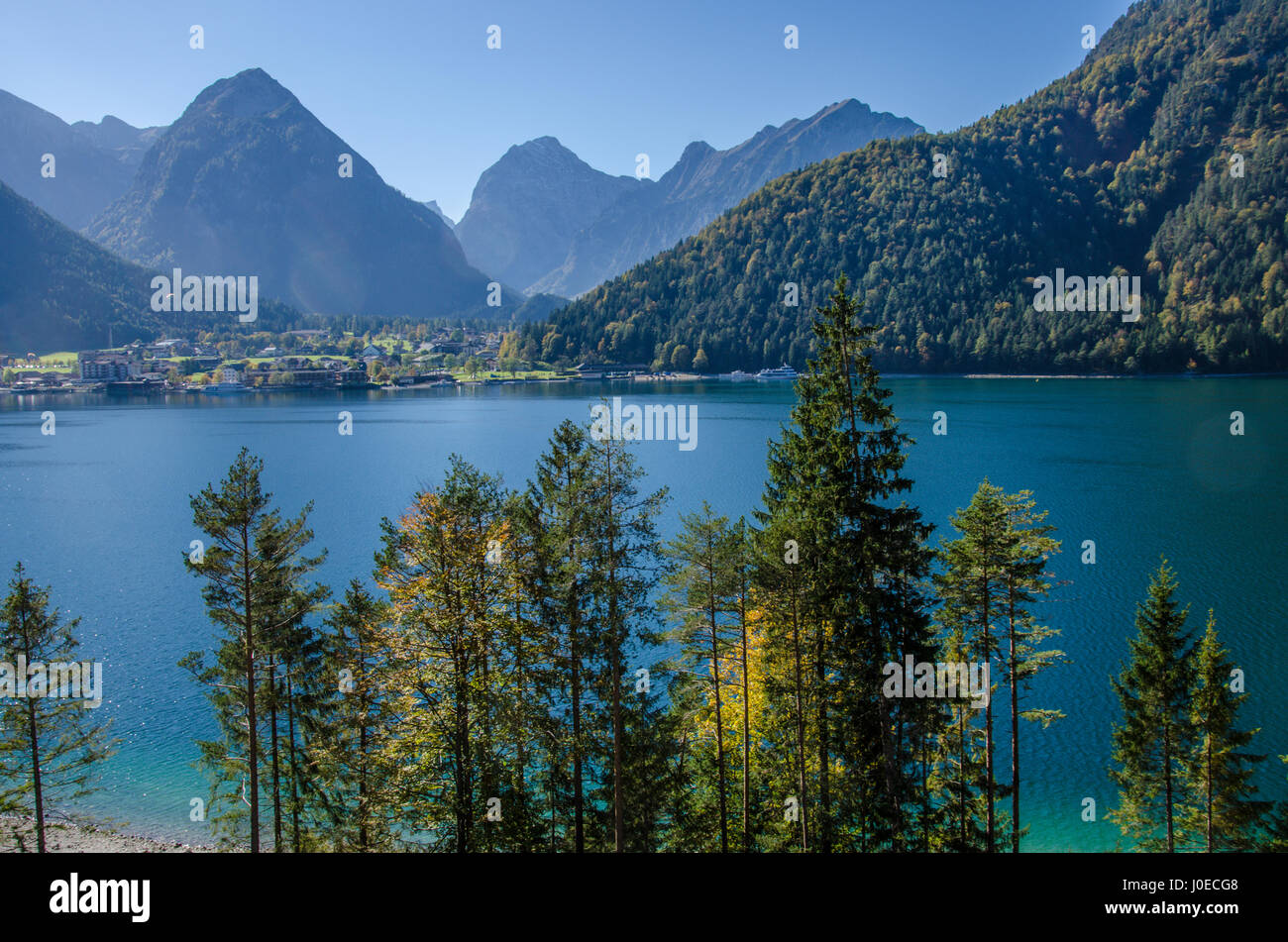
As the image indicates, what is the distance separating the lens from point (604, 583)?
56.6 ft

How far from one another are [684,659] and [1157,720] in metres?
11.5

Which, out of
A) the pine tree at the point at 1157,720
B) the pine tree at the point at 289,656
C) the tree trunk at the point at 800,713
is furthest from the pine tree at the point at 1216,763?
the pine tree at the point at 289,656

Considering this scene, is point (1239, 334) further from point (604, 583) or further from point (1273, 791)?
point (604, 583)

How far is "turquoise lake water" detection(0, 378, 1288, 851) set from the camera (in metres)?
27.4

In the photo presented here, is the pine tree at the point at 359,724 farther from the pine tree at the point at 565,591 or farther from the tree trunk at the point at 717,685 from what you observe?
the tree trunk at the point at 717,685

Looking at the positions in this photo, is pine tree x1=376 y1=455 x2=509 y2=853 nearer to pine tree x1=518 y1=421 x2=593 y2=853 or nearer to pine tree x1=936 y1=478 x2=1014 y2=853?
pine tree x1=518 y1=421 x2=593 y2=853

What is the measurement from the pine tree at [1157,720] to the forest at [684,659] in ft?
0.23

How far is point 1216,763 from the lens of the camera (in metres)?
18.2

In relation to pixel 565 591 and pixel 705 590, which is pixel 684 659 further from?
pixel 565 591

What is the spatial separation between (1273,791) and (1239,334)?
165m

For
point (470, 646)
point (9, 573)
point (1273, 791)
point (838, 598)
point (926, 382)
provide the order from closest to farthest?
point (470, 646), point (838, 598), point (1273, 791), point (9, 573), point (926, 382)

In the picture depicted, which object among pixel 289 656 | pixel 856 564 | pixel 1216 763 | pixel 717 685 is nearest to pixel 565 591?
pixel 717 685
